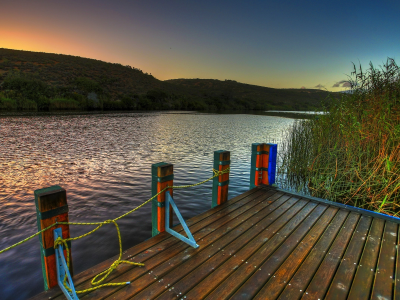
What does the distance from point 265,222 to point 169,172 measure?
1.61 m

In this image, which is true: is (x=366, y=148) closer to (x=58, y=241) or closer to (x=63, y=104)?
(x=58, y=241)

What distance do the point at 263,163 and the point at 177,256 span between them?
9.80 ft

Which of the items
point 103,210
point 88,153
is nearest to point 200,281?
point 103,210

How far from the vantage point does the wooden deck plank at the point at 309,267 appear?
209 cm

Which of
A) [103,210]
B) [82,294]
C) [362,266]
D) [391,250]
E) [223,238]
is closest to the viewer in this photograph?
[82,294]

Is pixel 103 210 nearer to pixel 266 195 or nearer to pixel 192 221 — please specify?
pixel 192 221

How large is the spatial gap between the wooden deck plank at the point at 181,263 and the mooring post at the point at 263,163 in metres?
1.35

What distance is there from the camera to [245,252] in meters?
2.72

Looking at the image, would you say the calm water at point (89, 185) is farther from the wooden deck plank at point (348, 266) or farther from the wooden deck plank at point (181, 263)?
Answer: the wooden deck plank at point (348, 266)

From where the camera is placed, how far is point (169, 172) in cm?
318

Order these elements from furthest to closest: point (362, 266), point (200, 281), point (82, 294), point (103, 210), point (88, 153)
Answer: point (88, 153) → point (103, 210) → point (362, 266) → point (200, 281) → point (82, 294)

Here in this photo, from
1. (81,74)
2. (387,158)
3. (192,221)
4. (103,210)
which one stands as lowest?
(103,210)

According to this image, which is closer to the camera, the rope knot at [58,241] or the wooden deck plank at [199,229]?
the rope knot at [58,241]

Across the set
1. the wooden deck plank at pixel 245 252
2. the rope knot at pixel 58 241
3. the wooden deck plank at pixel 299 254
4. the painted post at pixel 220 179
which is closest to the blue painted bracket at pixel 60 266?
the rope knot at pixel 58 241
